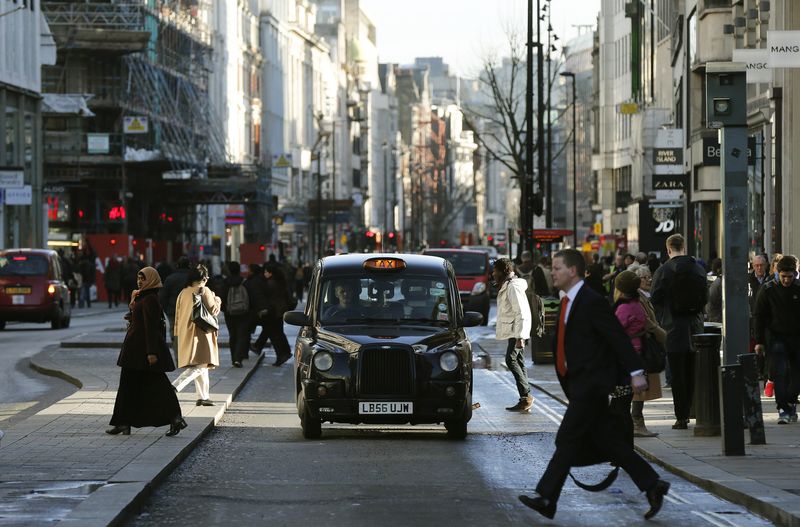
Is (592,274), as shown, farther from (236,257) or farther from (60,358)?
(236,257)

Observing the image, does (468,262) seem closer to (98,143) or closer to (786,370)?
(98,143)

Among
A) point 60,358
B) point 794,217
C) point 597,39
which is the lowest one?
point 60,358

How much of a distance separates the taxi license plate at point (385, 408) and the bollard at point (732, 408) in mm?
3356

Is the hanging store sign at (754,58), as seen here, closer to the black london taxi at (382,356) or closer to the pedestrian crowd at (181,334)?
the black london taxi at (382,356)

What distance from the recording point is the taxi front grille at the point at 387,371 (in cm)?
1677

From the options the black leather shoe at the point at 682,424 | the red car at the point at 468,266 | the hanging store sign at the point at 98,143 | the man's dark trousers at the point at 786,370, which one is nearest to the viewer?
the black leather shoe at the point at 682,424

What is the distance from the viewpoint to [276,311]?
29359 mm

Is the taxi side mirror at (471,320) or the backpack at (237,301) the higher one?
the taxi side mirror at (471,320)

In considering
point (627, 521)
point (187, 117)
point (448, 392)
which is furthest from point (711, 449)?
point (187, 117)

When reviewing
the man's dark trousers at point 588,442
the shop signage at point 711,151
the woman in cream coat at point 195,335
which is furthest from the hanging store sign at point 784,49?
the shop signage at point 711,151

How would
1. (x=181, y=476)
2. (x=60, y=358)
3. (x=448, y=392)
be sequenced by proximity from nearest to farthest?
(x=181, y=476), (x=448, y=392), (x=60, y=358)

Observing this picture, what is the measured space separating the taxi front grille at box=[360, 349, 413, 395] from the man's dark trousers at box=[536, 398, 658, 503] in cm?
562

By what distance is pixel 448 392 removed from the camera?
55.2ft

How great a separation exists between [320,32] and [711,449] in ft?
539
